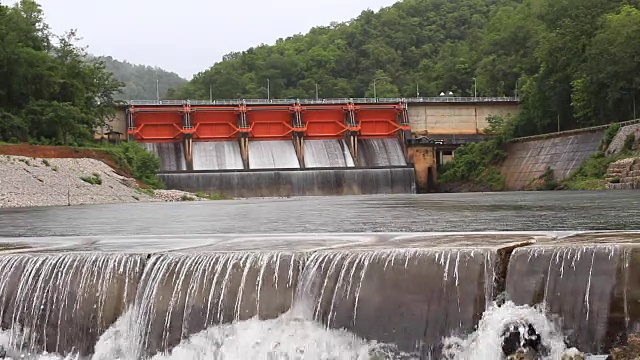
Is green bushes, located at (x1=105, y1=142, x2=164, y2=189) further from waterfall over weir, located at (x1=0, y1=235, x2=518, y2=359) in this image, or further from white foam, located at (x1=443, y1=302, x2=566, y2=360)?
white foam, located at (x1=443, y1=302, x2=566, y2=360)

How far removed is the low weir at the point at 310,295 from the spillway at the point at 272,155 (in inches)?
2496

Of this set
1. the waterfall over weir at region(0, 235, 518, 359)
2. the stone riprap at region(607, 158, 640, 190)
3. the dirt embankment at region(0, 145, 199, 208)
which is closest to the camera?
the waterfall over weir at region(0, 235, 518, 359)

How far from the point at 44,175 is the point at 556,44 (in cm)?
4588

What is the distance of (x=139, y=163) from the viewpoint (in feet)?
225

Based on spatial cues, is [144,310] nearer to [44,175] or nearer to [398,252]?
[398,252]

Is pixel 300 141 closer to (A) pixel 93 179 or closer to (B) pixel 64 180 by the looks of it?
(A) pixel 93 179

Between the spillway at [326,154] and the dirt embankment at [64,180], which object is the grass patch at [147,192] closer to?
the dirt embankment at [64,180]

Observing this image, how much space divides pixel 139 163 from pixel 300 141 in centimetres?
1810

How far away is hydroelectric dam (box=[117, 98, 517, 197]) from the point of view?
2918 inches

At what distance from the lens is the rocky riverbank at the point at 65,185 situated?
52719 mm

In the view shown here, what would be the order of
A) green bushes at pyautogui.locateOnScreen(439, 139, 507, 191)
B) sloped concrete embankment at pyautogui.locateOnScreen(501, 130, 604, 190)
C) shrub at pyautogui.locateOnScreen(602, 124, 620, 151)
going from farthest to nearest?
green bushes at pyautogui.locateOnScreen(439, 139, 507, 191) < sloped concrete embankment at pyautogui.locateOnScreen(501, 130, 604, 190) < shrub at pyautogui.locateOnScreen(602, 124, 620, 151)

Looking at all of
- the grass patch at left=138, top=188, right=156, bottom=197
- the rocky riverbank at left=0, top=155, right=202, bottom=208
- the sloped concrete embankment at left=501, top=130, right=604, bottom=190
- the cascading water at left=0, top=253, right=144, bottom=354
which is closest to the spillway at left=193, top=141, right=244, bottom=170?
the rocky riverbank at left=0, top=155, right=202, bottom=208

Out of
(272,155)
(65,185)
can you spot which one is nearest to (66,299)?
(65,185)

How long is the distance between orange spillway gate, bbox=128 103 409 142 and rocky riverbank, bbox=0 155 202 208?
15.2 meters
